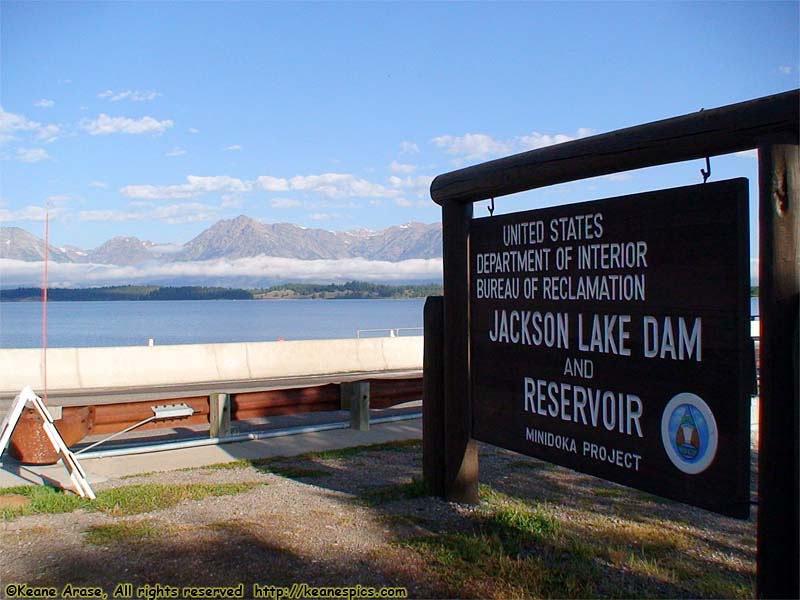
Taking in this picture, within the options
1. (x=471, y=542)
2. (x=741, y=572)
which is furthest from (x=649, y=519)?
(x=471, y=542)

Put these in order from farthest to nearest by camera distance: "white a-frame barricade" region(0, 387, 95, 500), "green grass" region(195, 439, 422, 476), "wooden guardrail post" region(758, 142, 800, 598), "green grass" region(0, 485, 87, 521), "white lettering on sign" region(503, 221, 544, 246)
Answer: "green grass" region(195, 439, 422, 476)
"white a-frame barricade" region(0, 387, 95, 500)
"green grass" region(0, 485, 87, 521)
"white lettering on sign" region(503, 221, 544, 246)
"wooden guardrail post" region(758, 142, 800, 598)

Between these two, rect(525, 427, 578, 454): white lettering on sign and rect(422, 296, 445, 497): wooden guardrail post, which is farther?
rect(422, 296, 445, 497): wooden guardrail post

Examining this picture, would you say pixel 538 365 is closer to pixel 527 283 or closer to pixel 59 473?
pixel 527 283

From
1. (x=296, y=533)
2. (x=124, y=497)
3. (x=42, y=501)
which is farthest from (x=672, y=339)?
(x=42, y=501)

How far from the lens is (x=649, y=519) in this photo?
21.0 ft

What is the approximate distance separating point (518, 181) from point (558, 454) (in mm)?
2048

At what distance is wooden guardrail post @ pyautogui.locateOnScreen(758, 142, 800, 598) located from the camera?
3799 mm

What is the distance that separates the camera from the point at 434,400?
22.8ft

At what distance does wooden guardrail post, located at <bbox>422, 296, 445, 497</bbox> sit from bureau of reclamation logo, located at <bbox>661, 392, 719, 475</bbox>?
2619 millimetres

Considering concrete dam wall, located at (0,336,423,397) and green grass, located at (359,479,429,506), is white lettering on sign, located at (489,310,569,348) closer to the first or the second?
green grass, located at (359,479,429,506)

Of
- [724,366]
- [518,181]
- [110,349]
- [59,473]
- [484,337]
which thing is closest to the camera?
[724,366]

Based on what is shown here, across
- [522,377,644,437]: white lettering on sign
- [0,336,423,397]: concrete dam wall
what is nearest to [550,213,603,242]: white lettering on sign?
[522,377,644,437]: white lettering on sign

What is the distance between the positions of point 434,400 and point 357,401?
12.8ft

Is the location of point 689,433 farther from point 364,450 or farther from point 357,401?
point 357,401
